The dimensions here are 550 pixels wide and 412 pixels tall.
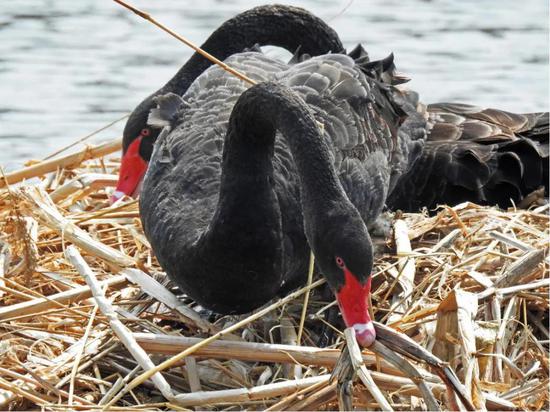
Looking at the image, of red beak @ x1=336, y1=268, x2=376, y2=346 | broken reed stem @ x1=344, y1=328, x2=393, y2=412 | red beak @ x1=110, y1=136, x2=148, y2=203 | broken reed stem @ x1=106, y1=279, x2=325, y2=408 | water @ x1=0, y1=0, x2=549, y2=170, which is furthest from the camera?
water @ x1=0, y1=0, x2=549, y2=170

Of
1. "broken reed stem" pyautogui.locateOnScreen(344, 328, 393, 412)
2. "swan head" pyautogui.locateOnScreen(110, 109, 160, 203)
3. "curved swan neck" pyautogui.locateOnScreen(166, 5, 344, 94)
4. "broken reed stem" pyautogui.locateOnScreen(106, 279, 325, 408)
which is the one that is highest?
"curved swan neck" pyautogui.locateOnScreen(166, 5, 344, 94)

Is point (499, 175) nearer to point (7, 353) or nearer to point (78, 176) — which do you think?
point (78, 176)

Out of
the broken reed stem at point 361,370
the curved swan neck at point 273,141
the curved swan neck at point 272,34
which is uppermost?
the curved swan neck at point 273,141

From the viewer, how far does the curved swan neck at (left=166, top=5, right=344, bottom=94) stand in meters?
6.06

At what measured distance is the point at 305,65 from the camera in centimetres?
481

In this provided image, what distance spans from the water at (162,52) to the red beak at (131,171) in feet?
4.68

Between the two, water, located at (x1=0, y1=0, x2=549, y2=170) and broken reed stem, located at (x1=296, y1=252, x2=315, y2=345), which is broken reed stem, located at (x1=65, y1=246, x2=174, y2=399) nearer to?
broken reed stem, located at (x1=296, y1=252, x2=315, y2=345)

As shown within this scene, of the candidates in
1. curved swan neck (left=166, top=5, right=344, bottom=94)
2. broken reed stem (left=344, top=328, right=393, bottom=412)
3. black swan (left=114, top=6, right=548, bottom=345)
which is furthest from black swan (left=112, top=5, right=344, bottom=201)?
broken reed stem (left=344, top=328, right=393, bottom=412)

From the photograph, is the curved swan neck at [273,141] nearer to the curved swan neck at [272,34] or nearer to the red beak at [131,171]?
the red beak at [131,171]

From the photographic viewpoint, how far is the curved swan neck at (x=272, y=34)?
6.06 metres

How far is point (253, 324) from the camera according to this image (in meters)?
4.28

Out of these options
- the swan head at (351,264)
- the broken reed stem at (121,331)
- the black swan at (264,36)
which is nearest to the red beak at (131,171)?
the black swan at (264,36)

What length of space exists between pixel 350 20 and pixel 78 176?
14.6 ft

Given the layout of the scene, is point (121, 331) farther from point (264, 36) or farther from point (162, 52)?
point (162, 52)
